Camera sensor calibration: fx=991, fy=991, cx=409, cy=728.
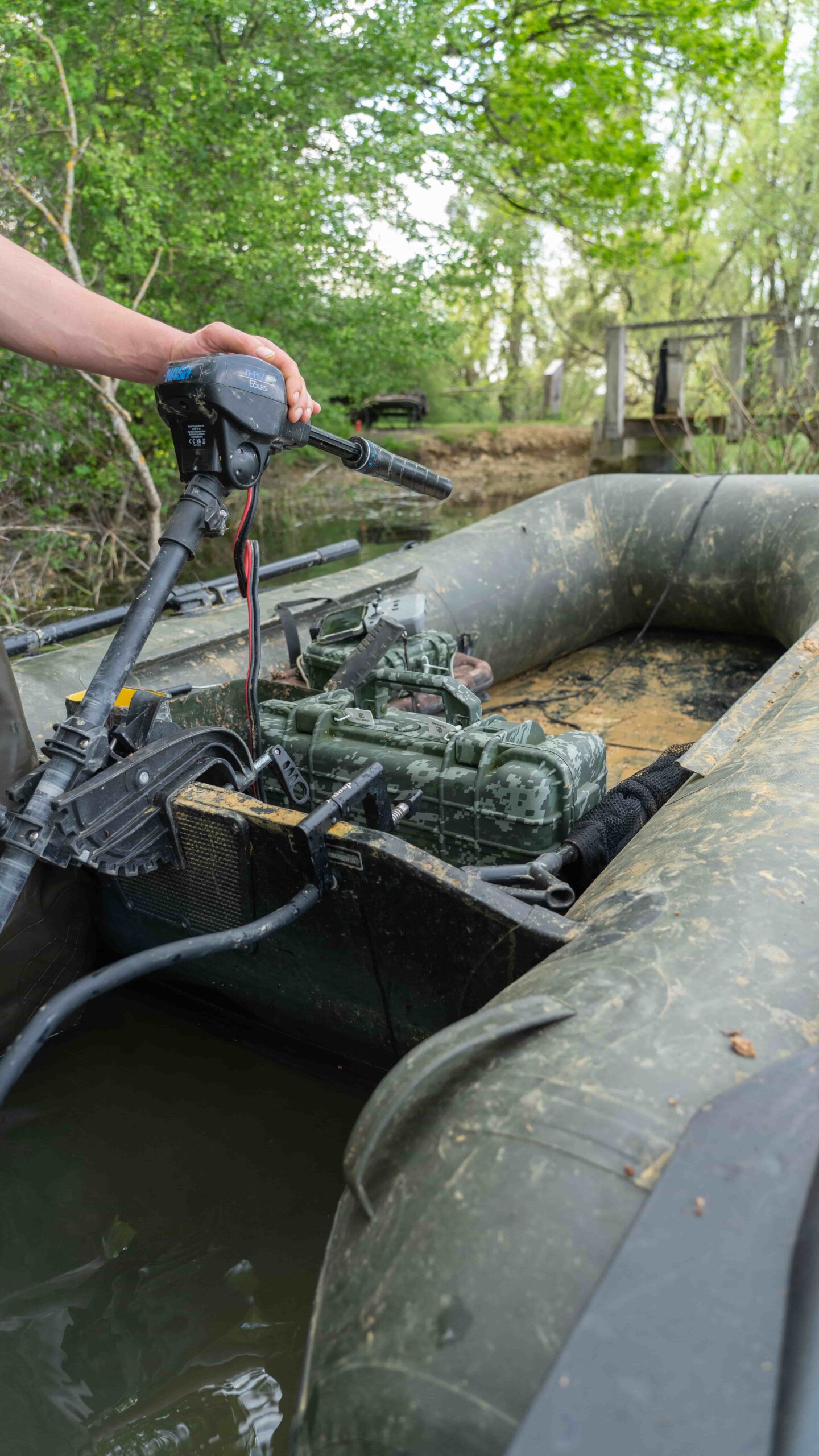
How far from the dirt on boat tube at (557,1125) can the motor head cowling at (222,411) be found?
848mm

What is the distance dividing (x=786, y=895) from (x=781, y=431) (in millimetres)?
6654

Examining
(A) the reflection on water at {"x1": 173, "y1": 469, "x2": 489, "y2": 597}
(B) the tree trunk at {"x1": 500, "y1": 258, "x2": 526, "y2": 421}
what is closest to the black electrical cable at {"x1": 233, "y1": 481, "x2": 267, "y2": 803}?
(A) the reflection on water at {"x1": 173, "y1": 469, "x2": 489, "y2": 597}

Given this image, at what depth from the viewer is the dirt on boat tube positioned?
0.75 meters

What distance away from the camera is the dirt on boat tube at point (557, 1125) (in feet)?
2.46

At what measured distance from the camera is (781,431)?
7.04m

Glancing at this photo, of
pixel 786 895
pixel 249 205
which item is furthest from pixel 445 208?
pixel 786 895

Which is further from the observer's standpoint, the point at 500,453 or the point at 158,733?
the point at 500,453

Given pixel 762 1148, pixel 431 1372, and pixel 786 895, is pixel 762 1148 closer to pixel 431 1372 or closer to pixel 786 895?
pixel 431 1372

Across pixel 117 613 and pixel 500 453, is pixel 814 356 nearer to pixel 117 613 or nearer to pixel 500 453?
pixel 500 453

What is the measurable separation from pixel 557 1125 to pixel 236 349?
48.3 inches

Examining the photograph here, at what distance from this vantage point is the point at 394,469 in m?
1.82

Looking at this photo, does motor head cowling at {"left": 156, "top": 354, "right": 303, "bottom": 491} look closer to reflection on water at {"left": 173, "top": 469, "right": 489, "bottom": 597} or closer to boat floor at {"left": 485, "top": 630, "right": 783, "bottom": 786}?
boat floor at {"left": 485, "top": 630, "right": 783, "bottom": 786}

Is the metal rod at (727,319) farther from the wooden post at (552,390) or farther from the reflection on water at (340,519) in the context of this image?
the wooden post at (552,390)

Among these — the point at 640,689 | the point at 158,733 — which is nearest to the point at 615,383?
the point at 640,689
